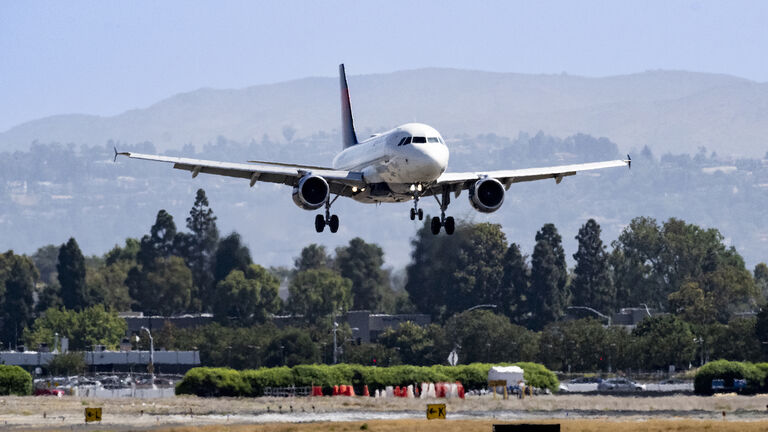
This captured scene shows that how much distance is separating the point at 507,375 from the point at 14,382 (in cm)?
4320

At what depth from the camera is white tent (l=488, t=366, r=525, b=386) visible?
12044cm

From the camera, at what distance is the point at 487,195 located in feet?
240

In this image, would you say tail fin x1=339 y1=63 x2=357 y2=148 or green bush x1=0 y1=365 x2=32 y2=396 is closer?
tail fin x1=339 y1=63 x2=357 y2=148

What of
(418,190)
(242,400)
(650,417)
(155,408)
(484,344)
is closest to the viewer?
(418,190)

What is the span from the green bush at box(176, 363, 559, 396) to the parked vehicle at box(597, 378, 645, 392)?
11989 millimetres

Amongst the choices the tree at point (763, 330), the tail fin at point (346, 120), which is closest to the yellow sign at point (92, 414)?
the tail fin at point (346, 120)

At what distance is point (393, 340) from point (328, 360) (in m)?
12.7

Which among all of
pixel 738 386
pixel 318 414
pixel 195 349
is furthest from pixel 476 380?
pixel 195 349

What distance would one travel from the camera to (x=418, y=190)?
72.4 meters

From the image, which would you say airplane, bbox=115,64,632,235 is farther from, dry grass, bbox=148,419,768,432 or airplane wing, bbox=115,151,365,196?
dry grass, bbox=148,419,768,432

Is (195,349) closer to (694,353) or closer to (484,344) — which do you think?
(484,344)

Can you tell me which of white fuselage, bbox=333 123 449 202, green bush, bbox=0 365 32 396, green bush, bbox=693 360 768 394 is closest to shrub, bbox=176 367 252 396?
green bush, bbox=0 365 32 396

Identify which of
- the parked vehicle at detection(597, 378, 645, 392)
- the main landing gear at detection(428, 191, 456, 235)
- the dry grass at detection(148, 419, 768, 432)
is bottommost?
the dry grass at detection(148, 419, 768, 432)

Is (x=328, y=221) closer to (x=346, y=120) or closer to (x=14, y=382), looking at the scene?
(x=346, y=120)
